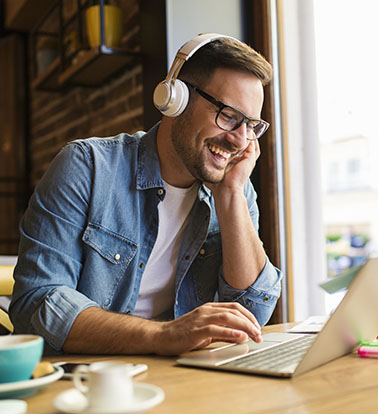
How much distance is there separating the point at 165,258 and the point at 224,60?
21.8 inches

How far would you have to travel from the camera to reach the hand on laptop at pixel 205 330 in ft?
3.10

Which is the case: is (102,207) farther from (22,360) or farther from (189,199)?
(22,360)

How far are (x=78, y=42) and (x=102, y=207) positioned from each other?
187cm

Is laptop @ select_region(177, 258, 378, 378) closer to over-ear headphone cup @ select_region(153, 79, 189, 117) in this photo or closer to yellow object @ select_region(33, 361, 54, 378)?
yellow object @ select_region(33, 361, 54, 378)

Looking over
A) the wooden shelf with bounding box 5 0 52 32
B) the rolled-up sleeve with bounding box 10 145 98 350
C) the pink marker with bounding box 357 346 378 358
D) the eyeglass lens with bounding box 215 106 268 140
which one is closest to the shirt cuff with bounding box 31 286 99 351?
the rolled-up sleeve with bounding box 10 145 98 350

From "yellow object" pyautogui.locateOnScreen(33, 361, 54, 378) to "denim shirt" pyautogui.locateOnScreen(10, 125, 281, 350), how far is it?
310mm

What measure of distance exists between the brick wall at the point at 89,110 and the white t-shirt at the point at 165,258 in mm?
1015

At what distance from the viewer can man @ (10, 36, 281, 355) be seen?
1270 mm

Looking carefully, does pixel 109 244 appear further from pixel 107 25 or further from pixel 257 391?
pixel 107 25

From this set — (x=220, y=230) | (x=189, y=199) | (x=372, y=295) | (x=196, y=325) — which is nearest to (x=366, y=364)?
(x=372, y=295)

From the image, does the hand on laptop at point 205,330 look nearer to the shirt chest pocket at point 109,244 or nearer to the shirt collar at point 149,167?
the shirt chest pocket at point 109,244

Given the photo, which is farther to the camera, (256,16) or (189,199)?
(256,16)

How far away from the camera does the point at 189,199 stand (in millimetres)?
1563

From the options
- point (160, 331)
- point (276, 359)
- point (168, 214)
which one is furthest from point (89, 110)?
point (276, 359)
